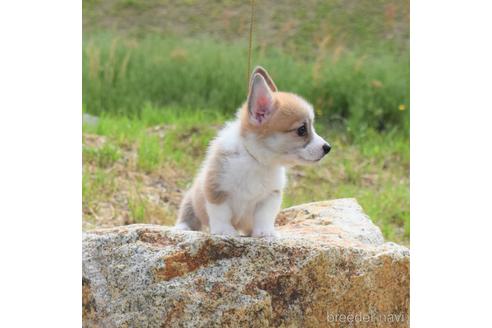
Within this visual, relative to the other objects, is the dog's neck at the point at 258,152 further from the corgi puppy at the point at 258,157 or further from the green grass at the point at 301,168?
the green grass at the point at 301,168

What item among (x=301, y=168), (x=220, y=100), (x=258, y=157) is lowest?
(x=301, y=168)

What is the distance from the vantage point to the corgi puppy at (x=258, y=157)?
401 cm

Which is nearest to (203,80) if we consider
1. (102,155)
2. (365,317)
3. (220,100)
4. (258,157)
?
(220,100)

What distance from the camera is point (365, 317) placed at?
4164mm

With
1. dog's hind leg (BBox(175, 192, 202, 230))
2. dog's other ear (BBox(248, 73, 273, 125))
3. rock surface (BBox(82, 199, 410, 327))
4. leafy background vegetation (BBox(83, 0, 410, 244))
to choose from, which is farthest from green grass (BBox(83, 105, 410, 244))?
dog's other ear (BBox(248, 73, 273, 125))

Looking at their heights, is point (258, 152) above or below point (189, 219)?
above

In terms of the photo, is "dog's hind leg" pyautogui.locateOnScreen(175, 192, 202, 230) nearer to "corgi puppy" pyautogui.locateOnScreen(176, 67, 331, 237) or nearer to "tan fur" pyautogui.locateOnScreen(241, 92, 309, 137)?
"corgi puppy" pyautogui.locateOnScreen(176, 67, 331, 237)

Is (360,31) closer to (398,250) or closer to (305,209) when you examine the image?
(305,209)

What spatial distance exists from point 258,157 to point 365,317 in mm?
1054

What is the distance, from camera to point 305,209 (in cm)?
517

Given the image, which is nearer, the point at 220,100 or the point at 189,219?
the point at 189,219

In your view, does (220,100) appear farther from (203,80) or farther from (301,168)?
(301,168)

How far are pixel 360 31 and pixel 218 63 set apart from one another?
4.05ft

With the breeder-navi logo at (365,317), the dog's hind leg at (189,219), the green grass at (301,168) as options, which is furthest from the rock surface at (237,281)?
the green grass at (301,168)
